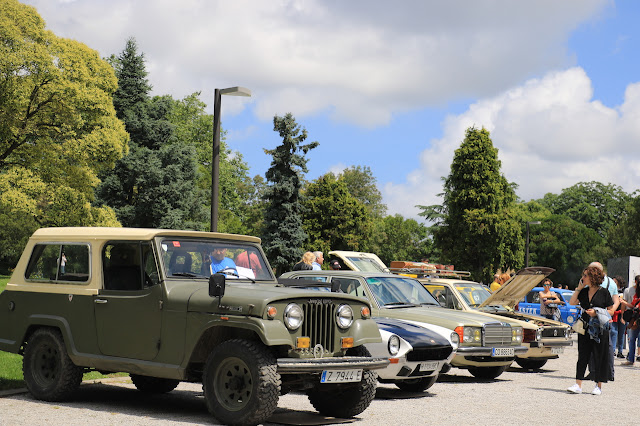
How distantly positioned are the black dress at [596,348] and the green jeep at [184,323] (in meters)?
5.28

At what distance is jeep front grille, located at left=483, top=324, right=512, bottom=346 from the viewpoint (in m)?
13.8

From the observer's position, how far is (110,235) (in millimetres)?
9703

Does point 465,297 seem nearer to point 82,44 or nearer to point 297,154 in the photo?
point 82,44

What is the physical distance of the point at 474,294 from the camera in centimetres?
1752

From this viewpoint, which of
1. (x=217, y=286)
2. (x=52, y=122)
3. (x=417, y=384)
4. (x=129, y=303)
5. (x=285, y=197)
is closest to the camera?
(x=217, y=286)

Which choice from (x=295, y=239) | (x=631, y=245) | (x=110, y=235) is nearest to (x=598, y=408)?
(x=110, y=235)

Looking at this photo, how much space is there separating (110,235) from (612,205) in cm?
10095

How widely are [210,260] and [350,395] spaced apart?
2.18 m

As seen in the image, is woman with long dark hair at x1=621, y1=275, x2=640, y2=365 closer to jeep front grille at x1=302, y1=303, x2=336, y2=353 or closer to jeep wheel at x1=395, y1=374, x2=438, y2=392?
jeep wheel at x1=395, y1=374, x2=438, y2=392

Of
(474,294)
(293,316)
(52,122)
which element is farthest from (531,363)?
(52,122)

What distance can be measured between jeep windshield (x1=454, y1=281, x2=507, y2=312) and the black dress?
3787 millimetres

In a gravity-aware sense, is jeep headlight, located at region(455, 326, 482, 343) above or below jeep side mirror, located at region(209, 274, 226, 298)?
below

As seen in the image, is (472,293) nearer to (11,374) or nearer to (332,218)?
(11,374)

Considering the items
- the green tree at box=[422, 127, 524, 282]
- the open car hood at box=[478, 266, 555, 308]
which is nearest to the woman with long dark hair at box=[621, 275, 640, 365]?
the open car hood at box=[478, 266, 555, 308]
